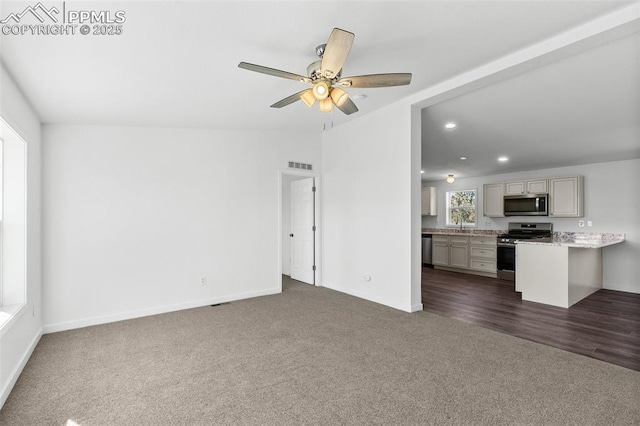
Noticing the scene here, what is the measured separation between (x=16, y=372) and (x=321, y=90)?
330 centimetres

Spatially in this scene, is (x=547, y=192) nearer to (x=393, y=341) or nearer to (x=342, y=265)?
(x=342, y=265)

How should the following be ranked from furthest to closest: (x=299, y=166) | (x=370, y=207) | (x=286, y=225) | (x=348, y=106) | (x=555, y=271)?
(x=286, y=225) < (x=299, y=166) < (x=370, y=207) < (x=555, y=271) < (x=348, y=106)

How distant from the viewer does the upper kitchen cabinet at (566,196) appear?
610 centimetres

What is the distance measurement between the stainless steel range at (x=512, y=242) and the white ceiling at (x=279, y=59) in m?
2.71

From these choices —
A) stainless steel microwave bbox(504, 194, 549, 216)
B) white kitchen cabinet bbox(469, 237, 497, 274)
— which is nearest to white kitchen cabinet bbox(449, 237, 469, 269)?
white kitchen cabinet bbox(469, 237, 497, 274)

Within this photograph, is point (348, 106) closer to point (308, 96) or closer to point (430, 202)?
point (308, 96)

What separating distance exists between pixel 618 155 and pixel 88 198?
809 cm

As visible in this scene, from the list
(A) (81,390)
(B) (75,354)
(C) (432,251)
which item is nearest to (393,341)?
(A) (81,390)

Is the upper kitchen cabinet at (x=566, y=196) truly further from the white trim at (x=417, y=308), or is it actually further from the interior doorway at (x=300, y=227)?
the interior doorway at (x=300, y=227)

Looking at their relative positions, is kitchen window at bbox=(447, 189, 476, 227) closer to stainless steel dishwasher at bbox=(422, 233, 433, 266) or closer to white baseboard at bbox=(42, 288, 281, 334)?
stainless steel dishwasher at bbox=(422, 233, 433, 266)

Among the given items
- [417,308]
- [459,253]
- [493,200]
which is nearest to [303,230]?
[417,308]

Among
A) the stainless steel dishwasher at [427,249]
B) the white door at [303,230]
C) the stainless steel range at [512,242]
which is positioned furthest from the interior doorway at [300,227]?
the stainless steel range at [512,242]

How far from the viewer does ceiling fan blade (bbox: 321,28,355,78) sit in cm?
195

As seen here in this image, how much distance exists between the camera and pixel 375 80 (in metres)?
2.45
